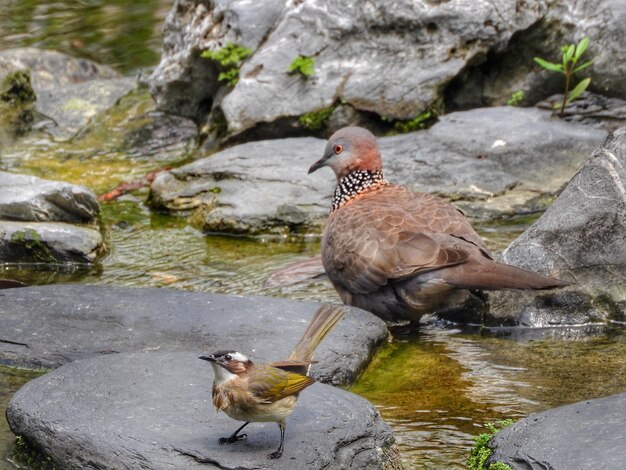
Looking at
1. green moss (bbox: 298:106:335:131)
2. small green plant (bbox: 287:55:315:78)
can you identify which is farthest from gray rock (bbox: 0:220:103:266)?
small green plant (bbox: 287:55:315:78)

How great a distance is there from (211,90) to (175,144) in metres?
0.71

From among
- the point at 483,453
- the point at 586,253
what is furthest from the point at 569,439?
the point at 586,253

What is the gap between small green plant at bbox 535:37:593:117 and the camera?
9336mm

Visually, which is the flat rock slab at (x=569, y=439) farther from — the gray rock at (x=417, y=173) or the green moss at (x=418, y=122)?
the green moss at (x=418, y=122)

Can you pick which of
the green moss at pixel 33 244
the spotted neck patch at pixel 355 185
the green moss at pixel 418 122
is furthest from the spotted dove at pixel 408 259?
the green moss at pixel 418 122

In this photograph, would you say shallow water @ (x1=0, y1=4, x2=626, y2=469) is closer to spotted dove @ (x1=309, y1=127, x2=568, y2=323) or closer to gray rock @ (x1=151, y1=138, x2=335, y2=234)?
gray rock @ (x1=151, y1=138, x2=335, y2=234)

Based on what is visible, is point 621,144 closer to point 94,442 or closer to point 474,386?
point 474,386

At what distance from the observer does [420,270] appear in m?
6.34

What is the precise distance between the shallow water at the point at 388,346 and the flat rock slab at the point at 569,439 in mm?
381

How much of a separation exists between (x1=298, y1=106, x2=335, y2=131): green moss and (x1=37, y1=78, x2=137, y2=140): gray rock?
316 centimetres

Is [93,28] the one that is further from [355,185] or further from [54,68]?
[355,185]

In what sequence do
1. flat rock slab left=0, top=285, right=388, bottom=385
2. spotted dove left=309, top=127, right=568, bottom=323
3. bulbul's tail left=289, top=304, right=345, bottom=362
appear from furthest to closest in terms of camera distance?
spotted dove left=309, top=127, right=568, bottom=323, flat rock slab left=0, top=285, right=388, bottom=385, bulbul's tail left=289, top=304, right=345, bottom=362

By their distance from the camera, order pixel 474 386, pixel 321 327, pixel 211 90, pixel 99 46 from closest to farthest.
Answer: pixel 321 327 → pixel 474 386 → pixel 211 90 → pixel 99 46

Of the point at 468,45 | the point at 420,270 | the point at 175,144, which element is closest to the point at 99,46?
the point at 175,144
